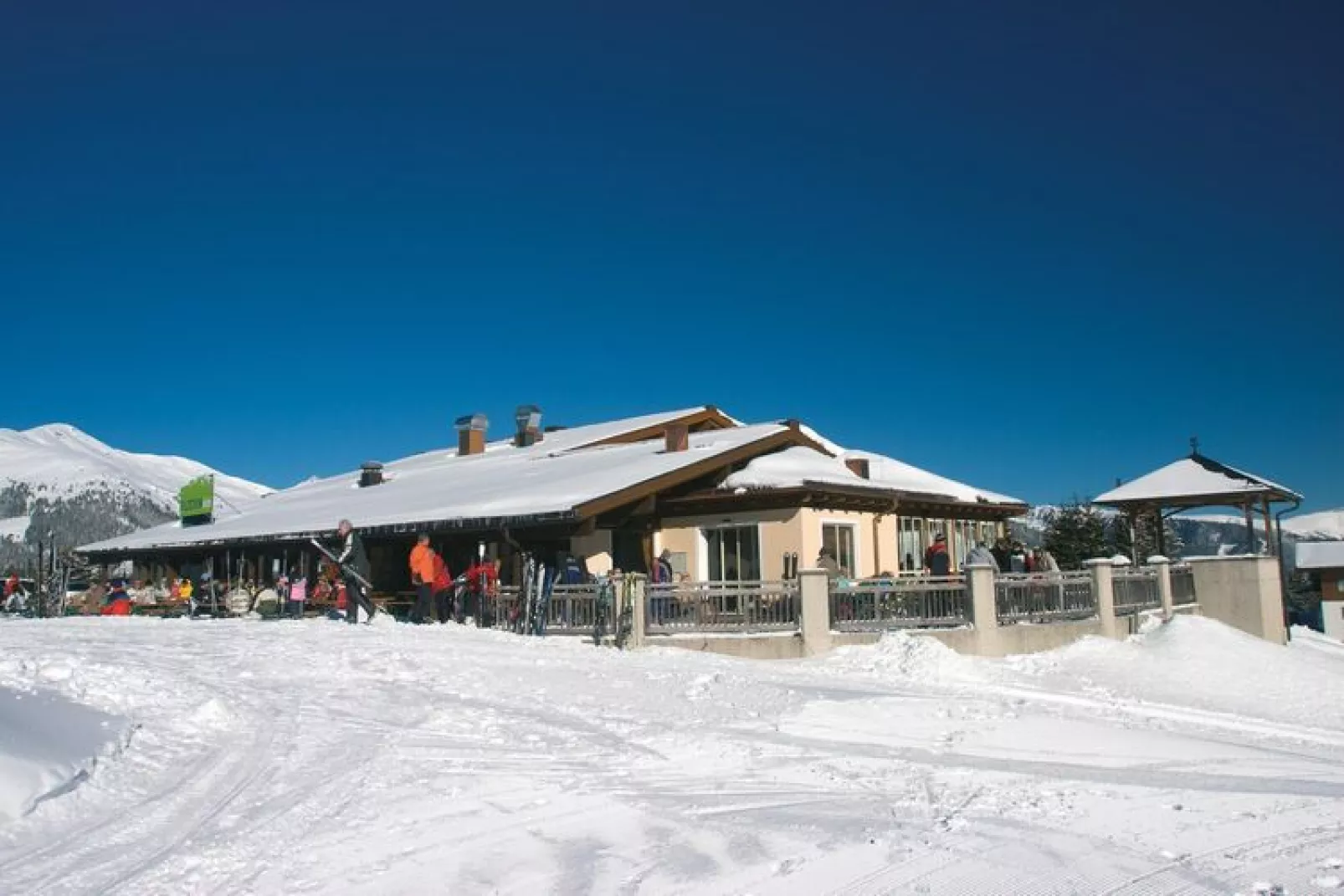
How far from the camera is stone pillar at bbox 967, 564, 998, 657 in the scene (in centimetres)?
1675

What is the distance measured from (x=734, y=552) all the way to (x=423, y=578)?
6186 mm

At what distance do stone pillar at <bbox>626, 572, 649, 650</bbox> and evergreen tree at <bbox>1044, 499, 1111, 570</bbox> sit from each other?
31.1m

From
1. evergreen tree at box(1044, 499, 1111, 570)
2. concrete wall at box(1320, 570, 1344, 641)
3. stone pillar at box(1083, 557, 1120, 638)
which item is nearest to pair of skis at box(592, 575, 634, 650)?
stone pillar at box(1083, 557, 1120, 638)

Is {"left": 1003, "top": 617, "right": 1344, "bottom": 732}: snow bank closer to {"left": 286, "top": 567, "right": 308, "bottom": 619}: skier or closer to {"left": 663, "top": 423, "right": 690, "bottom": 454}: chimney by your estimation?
{"left": 663, "top": 423, "right": 690, "bottom": 454}: chimney

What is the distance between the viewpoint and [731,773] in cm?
812

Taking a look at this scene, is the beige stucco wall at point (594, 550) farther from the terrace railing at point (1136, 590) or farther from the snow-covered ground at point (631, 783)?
the terrace railing at point (1136, 590)

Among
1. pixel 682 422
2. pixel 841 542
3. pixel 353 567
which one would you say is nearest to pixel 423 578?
pixel 353 567

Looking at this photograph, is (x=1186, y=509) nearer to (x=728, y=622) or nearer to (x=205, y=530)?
(x=728, y=622)

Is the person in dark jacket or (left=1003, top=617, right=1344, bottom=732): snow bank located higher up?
the person in dark jacket

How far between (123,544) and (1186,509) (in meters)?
29.8

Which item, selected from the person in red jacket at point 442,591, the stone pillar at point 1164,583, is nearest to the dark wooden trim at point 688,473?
the person in red jacket at point 442,591

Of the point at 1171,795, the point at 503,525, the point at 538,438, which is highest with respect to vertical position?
the point at 538,438

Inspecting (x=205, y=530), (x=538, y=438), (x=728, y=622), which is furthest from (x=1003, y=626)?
(x=205, y=530)

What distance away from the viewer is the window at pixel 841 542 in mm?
21438
